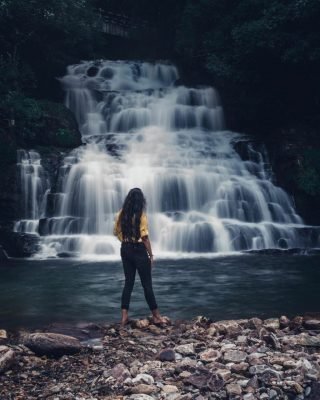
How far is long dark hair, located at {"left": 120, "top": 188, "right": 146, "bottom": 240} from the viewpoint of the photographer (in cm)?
856

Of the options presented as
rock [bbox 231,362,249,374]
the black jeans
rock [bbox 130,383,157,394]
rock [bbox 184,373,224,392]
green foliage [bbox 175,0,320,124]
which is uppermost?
green foliage [bbox 175,0,320,124]

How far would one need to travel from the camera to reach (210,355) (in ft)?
22.5

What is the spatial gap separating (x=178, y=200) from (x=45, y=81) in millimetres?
14024

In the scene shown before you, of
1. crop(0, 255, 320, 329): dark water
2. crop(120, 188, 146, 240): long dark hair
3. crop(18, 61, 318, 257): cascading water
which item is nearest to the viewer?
crop(120, 188, 146, 240): long dark hair

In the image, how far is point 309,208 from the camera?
22312 millimetres

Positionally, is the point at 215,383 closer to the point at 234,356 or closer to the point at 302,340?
the point at 234,356

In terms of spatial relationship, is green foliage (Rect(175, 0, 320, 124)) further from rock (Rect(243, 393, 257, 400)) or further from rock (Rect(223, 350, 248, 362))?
rock (Rect(243, 393, 257, 400))

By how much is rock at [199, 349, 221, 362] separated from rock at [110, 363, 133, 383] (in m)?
1.02

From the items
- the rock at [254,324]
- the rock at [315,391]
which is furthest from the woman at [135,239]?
the rock at [315,391]

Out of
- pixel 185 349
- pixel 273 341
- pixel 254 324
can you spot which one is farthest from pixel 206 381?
pixel 254 324

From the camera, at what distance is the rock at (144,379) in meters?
6.06

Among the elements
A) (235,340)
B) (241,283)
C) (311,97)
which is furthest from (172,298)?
(311,97)

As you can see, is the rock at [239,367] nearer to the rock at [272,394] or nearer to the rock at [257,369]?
the rock at [257,369]

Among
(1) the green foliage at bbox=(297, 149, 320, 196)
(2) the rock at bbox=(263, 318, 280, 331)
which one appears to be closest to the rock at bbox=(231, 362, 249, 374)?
(2) the rock at bbox=(263, 318, 280, 331)
